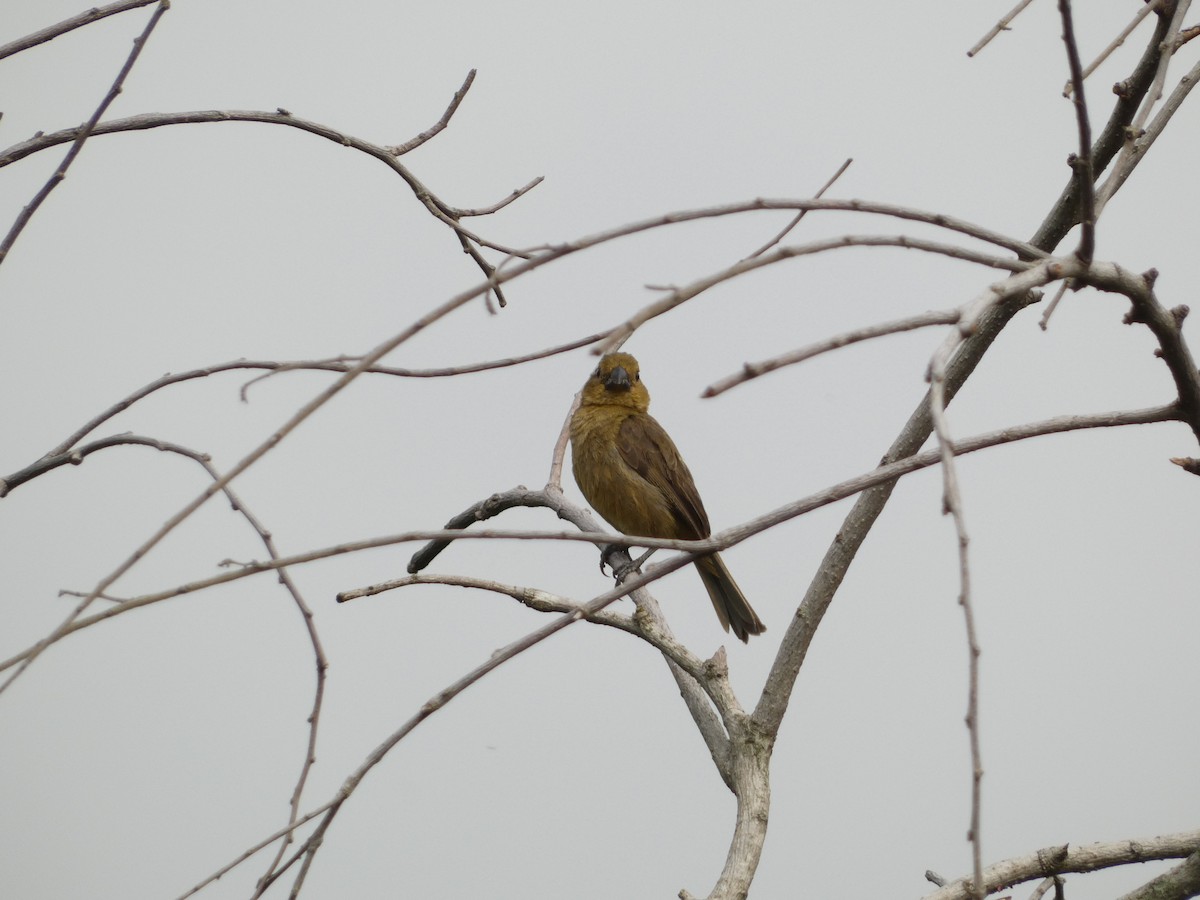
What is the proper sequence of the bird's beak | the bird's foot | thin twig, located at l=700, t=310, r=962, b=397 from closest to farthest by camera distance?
thin twig, located at l=700, t=310, r=962, b=397
the bird's foot
the bird's beak

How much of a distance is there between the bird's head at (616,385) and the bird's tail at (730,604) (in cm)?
71

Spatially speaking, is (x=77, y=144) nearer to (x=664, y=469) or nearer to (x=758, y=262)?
(x=758, y=262)

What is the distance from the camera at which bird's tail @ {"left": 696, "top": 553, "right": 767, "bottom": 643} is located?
440cm

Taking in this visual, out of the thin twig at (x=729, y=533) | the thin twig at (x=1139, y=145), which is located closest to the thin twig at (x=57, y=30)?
the thin twig at (x=729, y=533)

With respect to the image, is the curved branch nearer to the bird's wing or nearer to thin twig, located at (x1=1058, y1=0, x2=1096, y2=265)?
thin twig, located at (x1=1058, y1=0, x2=1096, y2=265)

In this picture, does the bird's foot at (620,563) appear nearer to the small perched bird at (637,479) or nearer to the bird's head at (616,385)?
the small perched bird at (637,479)

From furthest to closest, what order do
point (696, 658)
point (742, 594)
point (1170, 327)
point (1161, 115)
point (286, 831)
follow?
point (742, 594) < point (696, 658) < point (1161, 115) < point (1170, 327) < point (286, 831)

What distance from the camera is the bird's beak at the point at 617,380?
4.51 m

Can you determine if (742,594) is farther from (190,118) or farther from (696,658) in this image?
(190,118)

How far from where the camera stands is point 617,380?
4.51 metres

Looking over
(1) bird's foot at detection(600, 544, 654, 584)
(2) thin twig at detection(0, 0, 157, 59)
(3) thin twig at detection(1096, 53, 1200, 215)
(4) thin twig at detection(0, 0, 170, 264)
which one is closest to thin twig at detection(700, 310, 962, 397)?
(3) thin twig at detection(1096, 53, 1200, 215)

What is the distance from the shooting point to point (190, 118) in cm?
224

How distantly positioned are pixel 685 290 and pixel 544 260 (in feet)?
0.45

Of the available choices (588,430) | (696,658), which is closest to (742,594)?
(588,430)
